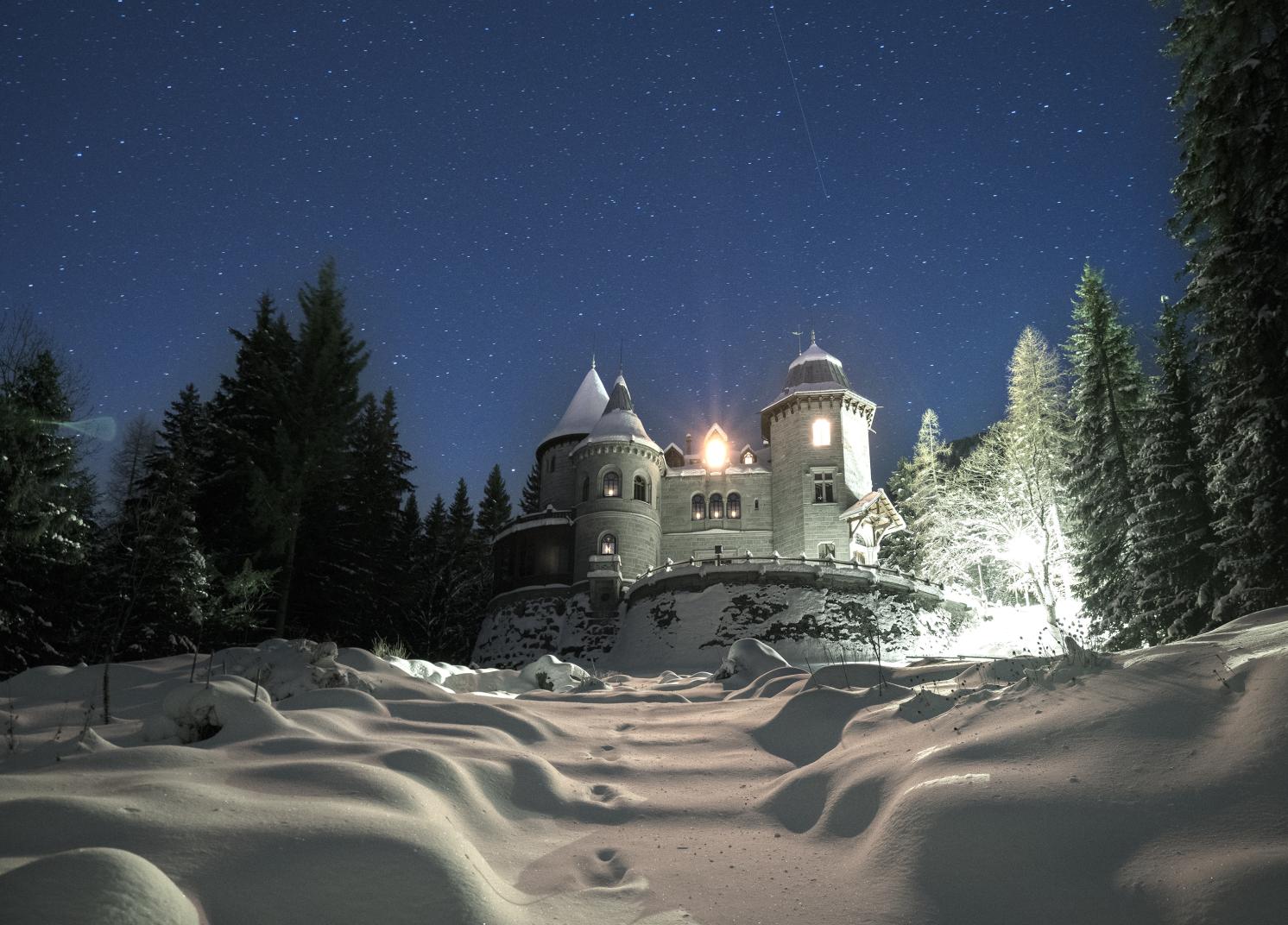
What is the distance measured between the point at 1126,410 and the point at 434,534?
3452 cm

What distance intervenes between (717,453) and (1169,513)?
88.0 feet

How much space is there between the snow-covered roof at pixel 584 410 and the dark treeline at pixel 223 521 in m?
11.5

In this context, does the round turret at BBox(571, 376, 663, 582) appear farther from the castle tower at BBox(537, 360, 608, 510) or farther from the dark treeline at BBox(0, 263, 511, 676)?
the dark treeline at BBox(0, 263, 511, 676)

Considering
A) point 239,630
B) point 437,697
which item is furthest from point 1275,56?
point 239,630

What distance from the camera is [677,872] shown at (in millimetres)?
4332

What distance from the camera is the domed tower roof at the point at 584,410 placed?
43906 millimetres

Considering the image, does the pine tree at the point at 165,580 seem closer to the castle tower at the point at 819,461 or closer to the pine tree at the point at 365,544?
the pine tree at the point at 365,544

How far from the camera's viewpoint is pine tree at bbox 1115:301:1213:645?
55.6 feet

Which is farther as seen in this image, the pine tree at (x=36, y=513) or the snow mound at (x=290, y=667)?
the pine tree at (x=36, y=513)

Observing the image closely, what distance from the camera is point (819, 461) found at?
1528 inches

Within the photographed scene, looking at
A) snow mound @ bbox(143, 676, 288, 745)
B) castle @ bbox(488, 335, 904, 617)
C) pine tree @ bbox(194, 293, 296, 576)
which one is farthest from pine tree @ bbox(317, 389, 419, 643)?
snow mound @ bbox(143, 676, 288, 745)

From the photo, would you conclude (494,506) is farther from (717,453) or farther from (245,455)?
(245,455)

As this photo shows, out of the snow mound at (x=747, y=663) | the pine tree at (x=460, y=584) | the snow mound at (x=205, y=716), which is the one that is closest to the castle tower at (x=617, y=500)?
the pine tree at (x=460, y=584)

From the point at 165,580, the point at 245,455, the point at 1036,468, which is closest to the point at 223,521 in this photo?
the point at 245,455
